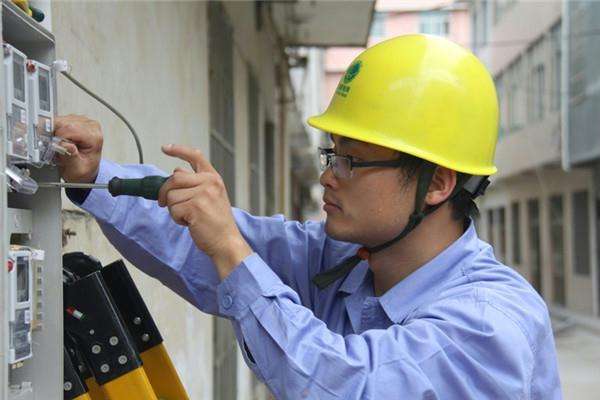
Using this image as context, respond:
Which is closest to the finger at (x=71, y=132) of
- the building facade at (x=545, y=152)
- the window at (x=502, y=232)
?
the building facade at (x=545, y=152)

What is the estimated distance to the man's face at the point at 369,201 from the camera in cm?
171

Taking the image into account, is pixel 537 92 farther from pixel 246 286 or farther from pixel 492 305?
pixel 246 286

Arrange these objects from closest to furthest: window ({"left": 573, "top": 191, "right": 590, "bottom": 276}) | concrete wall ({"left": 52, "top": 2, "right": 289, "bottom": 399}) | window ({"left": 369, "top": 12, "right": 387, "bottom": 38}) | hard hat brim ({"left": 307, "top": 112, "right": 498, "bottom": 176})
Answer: hard hat brim ({"left": 307, "top": 112, "right": 498, "bottom": 176}) < concrete wall ({"left": 52, "top": 2, "right": 289, "bottom": 399}) < window ({"left": 573, "top": 191, "right": 590, "bottom": 276}) < window ({"left": 369, "top": 12, "right": 387, "bottom": 38})

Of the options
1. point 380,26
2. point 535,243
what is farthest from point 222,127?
point 380,26

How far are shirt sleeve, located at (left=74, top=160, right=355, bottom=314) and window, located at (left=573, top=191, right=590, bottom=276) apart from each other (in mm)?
16442

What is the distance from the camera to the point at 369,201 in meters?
1.71

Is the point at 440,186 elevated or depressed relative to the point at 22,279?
elevated

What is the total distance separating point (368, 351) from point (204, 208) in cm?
40

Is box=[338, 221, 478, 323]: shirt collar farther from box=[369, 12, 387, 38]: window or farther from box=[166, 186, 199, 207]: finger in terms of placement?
box=[369, 12, 387, 38]: window

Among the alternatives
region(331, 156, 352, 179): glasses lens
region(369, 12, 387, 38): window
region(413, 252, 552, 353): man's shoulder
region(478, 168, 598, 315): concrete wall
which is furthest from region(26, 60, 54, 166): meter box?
region(369, 12, 387, 38): window

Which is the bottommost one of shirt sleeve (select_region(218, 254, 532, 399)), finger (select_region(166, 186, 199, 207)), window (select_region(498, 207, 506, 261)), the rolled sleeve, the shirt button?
window (select_region(498, 207, 506, 261))

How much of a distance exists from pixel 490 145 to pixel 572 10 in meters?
15.7

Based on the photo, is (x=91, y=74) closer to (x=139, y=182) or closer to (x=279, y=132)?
(x=139, y=182)

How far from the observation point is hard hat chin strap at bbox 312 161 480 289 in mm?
1737
